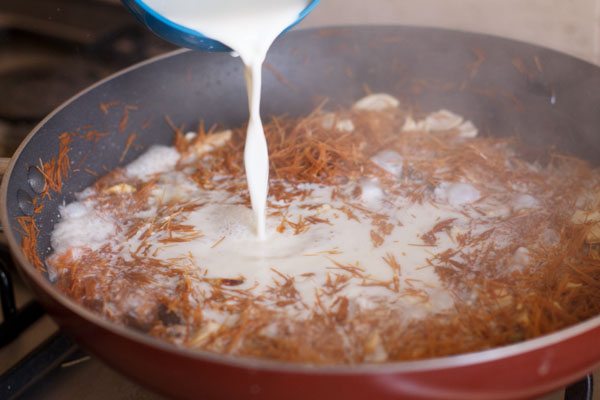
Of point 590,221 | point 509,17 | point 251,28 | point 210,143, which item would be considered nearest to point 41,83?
point 210,143

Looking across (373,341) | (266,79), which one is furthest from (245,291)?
(266,79)

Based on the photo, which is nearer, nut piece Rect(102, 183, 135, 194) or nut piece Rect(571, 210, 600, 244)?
nut piece Rect(571, 210, 600, 244)

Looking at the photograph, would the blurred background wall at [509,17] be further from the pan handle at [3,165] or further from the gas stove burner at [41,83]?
the pan handle at [3,165]

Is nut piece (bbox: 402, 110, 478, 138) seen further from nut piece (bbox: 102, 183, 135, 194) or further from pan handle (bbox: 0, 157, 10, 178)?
pan handle (bbox: 0, 157, 10, 178)

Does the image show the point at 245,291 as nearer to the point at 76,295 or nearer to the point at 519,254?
the point at 76,295

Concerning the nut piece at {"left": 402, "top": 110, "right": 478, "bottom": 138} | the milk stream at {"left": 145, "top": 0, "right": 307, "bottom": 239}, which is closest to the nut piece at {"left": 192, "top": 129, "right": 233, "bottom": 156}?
the milk stream at {"left": 145, "top": 0, "right": 307, "bottom": 239}

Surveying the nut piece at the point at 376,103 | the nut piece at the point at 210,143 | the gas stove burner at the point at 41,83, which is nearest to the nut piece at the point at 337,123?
the nut piece at the point at 376,103
